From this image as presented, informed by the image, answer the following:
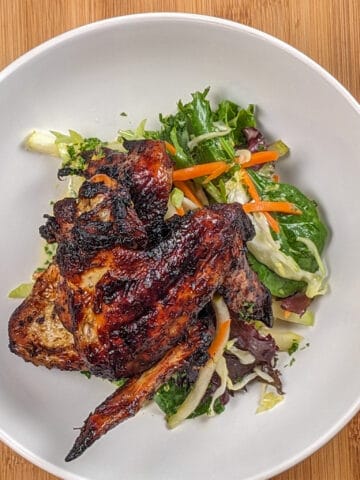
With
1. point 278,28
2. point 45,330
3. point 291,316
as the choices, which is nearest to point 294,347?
point 291,316

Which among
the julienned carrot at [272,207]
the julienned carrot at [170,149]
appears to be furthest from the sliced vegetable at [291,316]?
the julienned carrot at [170,149]

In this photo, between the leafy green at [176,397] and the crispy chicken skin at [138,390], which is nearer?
the crispy chicken skin at [138,390]

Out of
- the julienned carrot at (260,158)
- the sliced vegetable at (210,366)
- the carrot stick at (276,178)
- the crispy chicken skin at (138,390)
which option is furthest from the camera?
the carrot stick at (276,178)

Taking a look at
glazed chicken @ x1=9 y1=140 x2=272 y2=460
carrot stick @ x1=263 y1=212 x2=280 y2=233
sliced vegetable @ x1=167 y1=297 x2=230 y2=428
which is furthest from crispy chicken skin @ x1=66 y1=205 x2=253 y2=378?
carrot stick @ x1=263 y1=212 x2=280 y2=233

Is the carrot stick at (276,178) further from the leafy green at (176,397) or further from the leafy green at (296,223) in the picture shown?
the leafy green at (176,397)

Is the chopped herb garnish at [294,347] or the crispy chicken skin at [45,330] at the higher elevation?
the crispy chicken skin at [45,330]

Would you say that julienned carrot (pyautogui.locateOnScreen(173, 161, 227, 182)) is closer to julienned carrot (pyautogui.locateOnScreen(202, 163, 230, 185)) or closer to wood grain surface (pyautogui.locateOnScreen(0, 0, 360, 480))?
julienned carrot (pyautogui.locateOnScreen(202, 163, 230, 185))

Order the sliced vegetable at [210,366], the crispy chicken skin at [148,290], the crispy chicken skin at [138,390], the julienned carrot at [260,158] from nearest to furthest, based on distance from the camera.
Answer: the crispy chicken skin at [148,290] → the crispy chicken skin at [138,390] → the sliced vegetable at [210,366] → the julienned carrot at [260,158]
